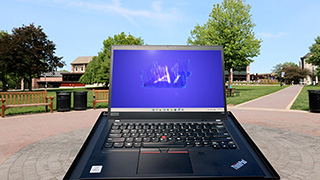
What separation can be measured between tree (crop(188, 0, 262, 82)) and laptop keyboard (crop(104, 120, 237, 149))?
2672 centimetres

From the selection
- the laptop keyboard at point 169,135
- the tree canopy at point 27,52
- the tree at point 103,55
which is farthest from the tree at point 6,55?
the laptop keyboard at point 169,135

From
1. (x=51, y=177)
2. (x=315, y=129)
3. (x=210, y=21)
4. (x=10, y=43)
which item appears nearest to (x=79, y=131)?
(x=51, y=177)

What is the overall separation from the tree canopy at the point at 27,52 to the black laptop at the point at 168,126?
3590 cm

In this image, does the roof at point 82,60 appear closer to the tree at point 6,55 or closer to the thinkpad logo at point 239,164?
the tree at point 6,55

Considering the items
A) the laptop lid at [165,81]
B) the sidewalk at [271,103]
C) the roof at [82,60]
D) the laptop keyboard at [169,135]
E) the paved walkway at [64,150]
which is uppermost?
the roof at [82,60]

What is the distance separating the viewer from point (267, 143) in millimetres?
4707

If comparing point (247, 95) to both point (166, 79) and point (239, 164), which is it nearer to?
point (166, 79)

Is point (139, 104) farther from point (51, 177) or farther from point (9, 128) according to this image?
point (9, 128)

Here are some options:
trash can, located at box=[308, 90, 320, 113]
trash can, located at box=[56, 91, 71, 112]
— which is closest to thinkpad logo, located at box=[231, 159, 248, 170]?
trash can, located at box=[56, 91, 71, 112]

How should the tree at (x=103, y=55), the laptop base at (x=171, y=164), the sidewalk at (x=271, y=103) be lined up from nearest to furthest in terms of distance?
1. the laptop base at (x=171, y=164)
2. the sidewalk at (x=271, y=103)
3. the tree at (x=103, y=55)

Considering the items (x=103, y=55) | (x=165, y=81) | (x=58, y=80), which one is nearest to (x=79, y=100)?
(x=165, y=81)

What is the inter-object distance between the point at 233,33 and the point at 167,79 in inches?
1115

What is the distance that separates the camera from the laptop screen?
1.64 m

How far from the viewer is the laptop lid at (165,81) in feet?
5.38
